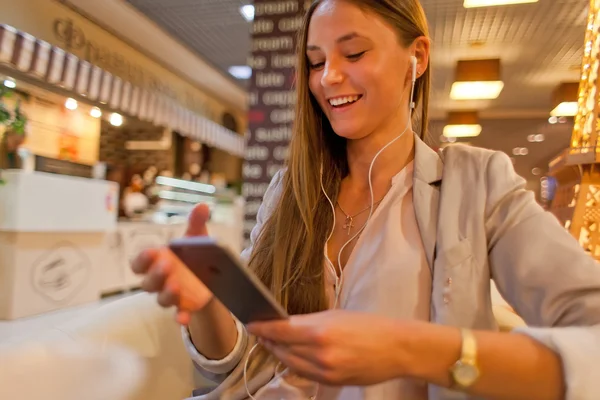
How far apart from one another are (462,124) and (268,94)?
5.17 m

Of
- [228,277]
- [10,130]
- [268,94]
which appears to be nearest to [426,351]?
[228,277]

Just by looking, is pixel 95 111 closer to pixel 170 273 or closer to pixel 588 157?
pixel 588 157

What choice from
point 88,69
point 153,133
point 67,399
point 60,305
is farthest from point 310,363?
point 153,133

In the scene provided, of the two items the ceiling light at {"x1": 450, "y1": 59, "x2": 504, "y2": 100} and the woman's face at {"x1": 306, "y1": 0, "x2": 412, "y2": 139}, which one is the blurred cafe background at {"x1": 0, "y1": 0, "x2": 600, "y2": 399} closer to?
the ceiling light at {"x1": 450, "y1": 59, "x2": 504, "y2": 100}

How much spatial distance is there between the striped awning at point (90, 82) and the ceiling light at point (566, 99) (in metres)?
5.23

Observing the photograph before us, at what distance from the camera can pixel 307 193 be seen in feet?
3.47

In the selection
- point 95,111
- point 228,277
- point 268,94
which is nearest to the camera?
point 228,277

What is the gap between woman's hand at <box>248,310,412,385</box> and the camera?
0.54 meters

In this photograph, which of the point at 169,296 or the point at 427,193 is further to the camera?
the point at 427,193

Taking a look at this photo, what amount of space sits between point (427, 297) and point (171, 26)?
209 inches

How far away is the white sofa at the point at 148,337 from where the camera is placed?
123cm

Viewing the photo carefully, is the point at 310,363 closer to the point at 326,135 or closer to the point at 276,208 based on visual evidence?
the point at 276,208

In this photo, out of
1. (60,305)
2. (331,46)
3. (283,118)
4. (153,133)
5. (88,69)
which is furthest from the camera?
(153,133)

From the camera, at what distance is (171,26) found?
5.35m
